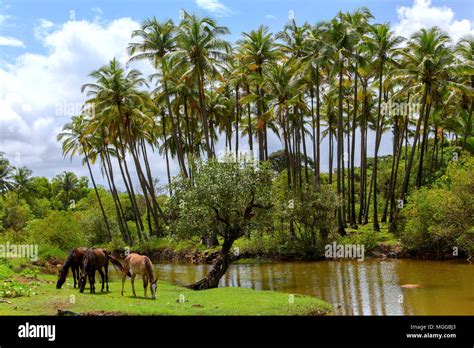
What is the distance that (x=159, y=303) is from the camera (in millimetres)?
17594

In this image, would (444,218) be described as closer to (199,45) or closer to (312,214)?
(312,214)

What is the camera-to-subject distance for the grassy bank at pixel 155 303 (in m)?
15.6

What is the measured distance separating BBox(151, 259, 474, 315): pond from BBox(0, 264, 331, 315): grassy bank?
2.06 meters

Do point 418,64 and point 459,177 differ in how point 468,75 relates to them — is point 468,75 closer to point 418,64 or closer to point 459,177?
point 418,64

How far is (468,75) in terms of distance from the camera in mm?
42969

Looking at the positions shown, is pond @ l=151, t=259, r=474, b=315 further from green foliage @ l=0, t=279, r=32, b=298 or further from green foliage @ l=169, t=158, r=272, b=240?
green foliage @ l=0, t=279, r=32, b=298

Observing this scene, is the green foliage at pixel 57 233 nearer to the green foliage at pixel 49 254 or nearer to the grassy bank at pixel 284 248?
the green foliage at pixel 49 254

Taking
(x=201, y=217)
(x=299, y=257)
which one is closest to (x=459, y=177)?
(x=299, y=257)

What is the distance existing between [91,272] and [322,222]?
19.6 m

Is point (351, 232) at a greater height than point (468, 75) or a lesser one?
lesser

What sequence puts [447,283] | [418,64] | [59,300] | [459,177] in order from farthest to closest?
1. [418,64]
2. [459,177]
3. [447,283]
4. [59,300]

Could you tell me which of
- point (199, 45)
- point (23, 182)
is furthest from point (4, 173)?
point (199, 45)

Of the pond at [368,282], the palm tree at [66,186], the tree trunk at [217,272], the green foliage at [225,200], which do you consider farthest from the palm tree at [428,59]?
the palm tree at [66,186]
